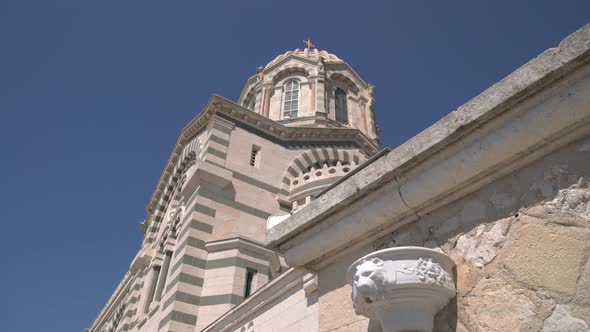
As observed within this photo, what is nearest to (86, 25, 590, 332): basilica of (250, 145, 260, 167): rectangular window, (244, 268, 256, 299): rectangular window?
(244, 268, 256, 299): rectangular window

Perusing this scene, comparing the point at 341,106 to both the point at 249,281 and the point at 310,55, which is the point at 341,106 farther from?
the point at 249,281

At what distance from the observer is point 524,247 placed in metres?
2.14

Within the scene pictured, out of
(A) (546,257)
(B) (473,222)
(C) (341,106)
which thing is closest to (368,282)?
(B) (473,222)

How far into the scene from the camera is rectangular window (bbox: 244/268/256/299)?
10352 mm

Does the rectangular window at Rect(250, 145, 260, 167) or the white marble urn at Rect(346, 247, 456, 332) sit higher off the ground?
the rectangular window at Rect(250, 145, 260, 167)

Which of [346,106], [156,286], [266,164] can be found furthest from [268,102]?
[156,286]

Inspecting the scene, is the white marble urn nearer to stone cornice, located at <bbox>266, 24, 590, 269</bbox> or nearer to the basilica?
the basilica

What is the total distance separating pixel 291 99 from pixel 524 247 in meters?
17.4

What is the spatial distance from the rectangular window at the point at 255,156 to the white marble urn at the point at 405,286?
11.2 meters

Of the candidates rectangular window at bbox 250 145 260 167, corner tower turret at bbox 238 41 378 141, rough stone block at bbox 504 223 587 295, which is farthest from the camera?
corner tower turret at bbox 238 41 378 141

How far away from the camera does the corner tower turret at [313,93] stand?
60.7 feet

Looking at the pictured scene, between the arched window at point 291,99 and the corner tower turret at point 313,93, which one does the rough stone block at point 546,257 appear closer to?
the corner tower turret at point 313,93

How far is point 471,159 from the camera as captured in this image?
240 cm

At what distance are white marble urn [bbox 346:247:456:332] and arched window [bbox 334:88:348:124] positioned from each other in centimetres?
1699
